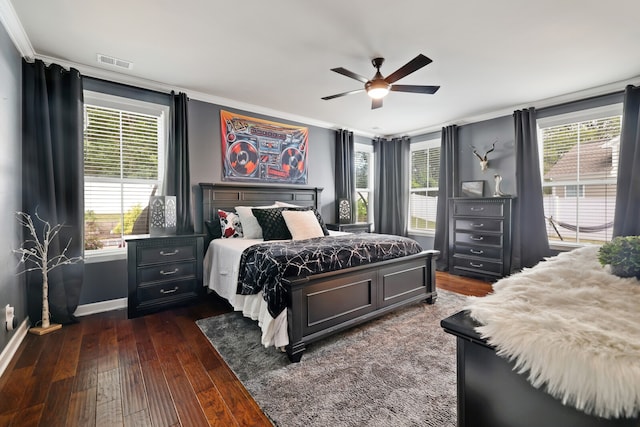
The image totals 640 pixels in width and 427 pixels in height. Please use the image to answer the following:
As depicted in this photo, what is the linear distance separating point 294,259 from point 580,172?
408cm

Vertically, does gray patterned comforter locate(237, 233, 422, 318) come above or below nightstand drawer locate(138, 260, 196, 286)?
above

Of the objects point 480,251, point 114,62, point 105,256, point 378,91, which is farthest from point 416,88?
point 105,256

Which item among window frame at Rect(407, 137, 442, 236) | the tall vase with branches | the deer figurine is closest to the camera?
the tall vase with branches

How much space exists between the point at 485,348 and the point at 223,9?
101 inches

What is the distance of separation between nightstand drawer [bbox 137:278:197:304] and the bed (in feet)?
9.77

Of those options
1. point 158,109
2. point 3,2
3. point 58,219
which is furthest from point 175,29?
point 58,219

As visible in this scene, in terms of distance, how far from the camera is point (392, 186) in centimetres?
581

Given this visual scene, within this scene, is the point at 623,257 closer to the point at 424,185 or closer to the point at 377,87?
the point at 377,87

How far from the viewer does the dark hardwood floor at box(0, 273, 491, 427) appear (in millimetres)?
1559

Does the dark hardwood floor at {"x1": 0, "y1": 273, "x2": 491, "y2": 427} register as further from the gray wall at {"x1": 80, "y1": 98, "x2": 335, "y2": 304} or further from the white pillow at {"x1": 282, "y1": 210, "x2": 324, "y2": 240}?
the white pillow at {"x1": 282, "y1": 210, "x2": 324, "y2": 240}

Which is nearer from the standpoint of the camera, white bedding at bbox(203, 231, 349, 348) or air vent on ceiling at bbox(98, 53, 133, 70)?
white bedding at bbox(203, 231, 349, 348)

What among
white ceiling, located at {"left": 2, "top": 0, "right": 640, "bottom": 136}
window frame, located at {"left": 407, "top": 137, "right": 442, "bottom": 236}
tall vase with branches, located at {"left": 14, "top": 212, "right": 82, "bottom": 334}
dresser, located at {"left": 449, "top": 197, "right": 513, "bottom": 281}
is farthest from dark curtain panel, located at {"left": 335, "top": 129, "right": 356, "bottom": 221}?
tall vase with branches, located at {"left": 14, "top": 212, "right": 82, "bottom": 334}

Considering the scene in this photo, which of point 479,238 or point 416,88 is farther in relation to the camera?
point 479,238

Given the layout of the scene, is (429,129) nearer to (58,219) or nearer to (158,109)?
(158,109)
